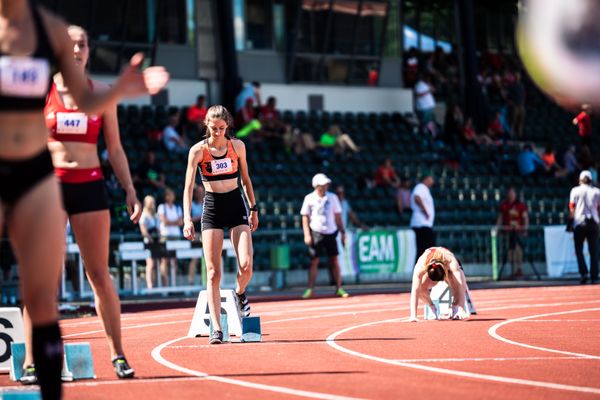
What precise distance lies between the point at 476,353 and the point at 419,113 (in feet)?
89.7

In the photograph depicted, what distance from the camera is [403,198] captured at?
30688 millimetres

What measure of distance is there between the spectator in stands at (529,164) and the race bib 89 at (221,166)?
77.5ft

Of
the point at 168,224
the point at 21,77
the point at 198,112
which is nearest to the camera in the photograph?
the point at 21,77

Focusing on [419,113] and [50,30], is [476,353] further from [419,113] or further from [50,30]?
[419,113]

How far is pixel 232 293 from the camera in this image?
12.6 meters

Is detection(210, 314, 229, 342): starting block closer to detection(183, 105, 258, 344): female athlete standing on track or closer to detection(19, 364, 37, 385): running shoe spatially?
detection(183, 105, 258, 344): female athlete standing on track

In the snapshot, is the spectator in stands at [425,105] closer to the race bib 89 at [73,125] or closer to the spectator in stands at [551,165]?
the spectator in stands at [551,165]

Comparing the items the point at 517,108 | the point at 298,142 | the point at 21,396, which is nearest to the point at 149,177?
the point at 298,142

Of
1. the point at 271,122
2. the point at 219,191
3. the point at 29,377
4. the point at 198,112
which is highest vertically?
the point at 198,112

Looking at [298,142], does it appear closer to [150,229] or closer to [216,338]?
[150,229]

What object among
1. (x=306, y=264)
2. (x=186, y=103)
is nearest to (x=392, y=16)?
(x=186, y=103)

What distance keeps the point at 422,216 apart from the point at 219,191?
11.3 m

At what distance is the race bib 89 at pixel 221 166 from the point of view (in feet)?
40.6

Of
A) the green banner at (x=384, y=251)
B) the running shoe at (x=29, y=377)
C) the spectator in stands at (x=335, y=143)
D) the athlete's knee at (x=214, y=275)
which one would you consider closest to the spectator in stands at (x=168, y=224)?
the green banner at (x=384, y=251)
